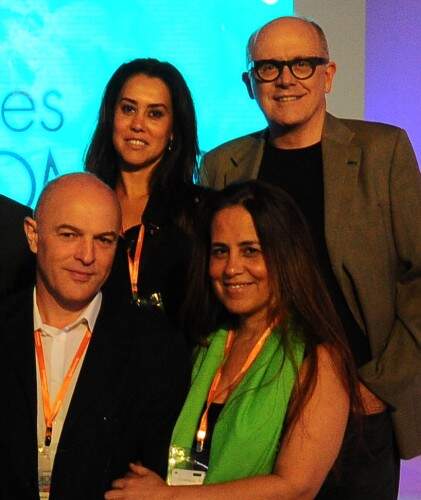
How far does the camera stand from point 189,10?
175 inches

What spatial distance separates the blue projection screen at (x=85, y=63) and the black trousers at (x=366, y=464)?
6.15ft

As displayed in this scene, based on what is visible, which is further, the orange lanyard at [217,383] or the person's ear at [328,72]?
the person's ear at [328,72]

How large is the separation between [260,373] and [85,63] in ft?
7.74

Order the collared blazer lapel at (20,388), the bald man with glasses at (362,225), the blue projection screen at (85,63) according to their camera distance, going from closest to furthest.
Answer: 1. the collared blazer lapel at (20,388)
2. the bald man with glasses at (362,225)
3. the blue projection screen at (85,63)

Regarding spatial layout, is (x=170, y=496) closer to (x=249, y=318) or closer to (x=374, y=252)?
(x=249, y=318)

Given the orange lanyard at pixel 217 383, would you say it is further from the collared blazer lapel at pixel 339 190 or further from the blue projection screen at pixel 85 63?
the blue projection screen at pixel 85 63

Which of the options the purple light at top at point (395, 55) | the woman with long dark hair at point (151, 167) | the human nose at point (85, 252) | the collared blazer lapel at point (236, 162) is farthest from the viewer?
the purple light at top at point (395, 55)

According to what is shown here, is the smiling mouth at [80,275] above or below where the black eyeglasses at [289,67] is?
below

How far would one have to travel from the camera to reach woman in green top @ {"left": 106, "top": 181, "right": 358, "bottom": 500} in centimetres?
229

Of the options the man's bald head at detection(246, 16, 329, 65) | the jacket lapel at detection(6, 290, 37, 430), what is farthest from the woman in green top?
the man's bald head at detection(246, 16, 329, 65)

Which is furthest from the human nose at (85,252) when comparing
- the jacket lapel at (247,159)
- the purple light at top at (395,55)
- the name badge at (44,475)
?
the purple light at top at (395,55)

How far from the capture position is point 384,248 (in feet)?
9.60

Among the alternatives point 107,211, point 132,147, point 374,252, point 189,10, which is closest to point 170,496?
point 107,211

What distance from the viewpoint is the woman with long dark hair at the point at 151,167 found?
2.98 meters
